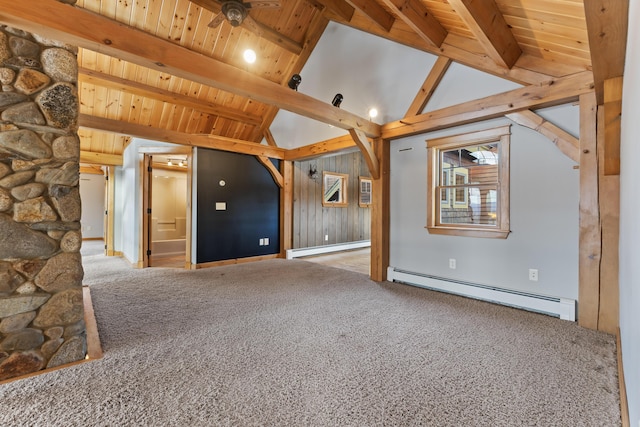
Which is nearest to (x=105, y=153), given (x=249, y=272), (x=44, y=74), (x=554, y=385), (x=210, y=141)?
(x=210, y=141)

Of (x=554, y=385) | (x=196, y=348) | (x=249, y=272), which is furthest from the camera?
(x=249, y=272)

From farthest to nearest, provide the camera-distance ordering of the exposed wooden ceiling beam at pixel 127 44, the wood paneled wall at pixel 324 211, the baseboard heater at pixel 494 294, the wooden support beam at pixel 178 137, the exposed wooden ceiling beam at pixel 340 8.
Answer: the wood paneled wall at pixel 324 211 < the exposed wooden ceiling beam at pixel 340 8 < the wooden support beam at pixel 178 137 < the baseboard heater at pixel 494 294 < the exposed wooden ceiling beam at pixel 127 44

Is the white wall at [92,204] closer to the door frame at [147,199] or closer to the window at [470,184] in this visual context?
the door frame at [147,199]

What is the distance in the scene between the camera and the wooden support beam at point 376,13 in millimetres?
3254

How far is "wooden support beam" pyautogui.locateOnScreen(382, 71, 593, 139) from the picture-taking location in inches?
98.2

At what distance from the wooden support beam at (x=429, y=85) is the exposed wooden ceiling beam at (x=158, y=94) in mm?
3509

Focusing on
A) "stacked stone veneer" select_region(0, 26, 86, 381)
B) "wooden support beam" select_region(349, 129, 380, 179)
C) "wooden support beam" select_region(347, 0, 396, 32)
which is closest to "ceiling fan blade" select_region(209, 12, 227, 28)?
"wooden support beam" select_region(347, 0, 396, 32)

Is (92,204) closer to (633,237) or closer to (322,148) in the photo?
(322,148)

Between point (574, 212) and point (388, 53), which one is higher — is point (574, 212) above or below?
below

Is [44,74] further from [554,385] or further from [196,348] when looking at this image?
[554,385]

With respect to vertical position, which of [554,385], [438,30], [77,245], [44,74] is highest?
[438,30]

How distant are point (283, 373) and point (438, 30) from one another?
3.69 meters

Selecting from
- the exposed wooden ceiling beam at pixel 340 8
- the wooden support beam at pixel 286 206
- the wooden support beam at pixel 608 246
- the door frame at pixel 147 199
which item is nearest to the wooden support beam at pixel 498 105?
the wooden support beam at pixel 608 246

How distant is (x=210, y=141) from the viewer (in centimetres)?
490
